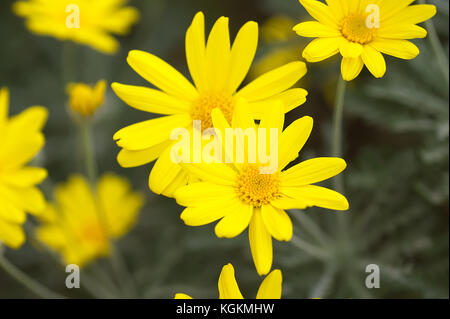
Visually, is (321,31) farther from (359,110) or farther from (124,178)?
(124,178)

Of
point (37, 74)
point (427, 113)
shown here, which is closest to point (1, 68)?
point (37, 74)

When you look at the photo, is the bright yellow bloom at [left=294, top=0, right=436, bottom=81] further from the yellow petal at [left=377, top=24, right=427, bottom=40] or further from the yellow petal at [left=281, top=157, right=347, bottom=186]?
the yellow petal at [left=281, top=157, right=347, bottom=186]

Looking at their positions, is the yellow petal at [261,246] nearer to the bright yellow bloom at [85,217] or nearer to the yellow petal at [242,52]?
the yellow petal at [242,52]

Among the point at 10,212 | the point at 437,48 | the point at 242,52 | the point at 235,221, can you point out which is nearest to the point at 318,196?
the point at 235,221

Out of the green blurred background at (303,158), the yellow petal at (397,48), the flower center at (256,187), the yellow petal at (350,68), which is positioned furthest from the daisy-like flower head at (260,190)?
the green blurred background at (303,158)

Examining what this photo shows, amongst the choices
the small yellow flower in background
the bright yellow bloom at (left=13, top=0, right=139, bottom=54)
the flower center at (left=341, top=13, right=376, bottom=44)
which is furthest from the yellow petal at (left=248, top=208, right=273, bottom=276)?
the bright yellow bloom at (left=13, top=0, right=139, bottom=54)
